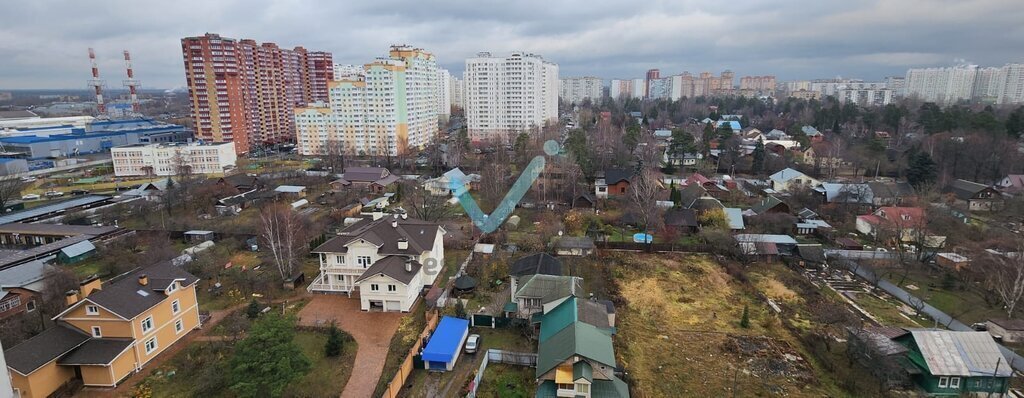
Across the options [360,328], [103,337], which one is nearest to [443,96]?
[360,328]

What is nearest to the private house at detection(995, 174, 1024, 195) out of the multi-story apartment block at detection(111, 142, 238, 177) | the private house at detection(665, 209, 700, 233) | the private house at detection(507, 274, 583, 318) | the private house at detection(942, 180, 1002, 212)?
the private house at detection(942, 180, 1002, 212)

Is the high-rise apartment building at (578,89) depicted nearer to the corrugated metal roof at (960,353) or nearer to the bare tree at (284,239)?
the bare tree at (284,239)

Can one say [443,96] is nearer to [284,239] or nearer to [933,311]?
[284,239]

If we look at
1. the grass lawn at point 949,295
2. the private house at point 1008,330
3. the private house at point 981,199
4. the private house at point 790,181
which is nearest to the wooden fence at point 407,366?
A: the private house at point 1008,330

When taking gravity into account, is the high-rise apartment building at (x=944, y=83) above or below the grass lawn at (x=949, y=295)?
above

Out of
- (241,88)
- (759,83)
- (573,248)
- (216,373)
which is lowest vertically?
(216,373)

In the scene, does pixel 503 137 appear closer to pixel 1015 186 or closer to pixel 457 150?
pixel 457 150

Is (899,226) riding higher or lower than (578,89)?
lower
